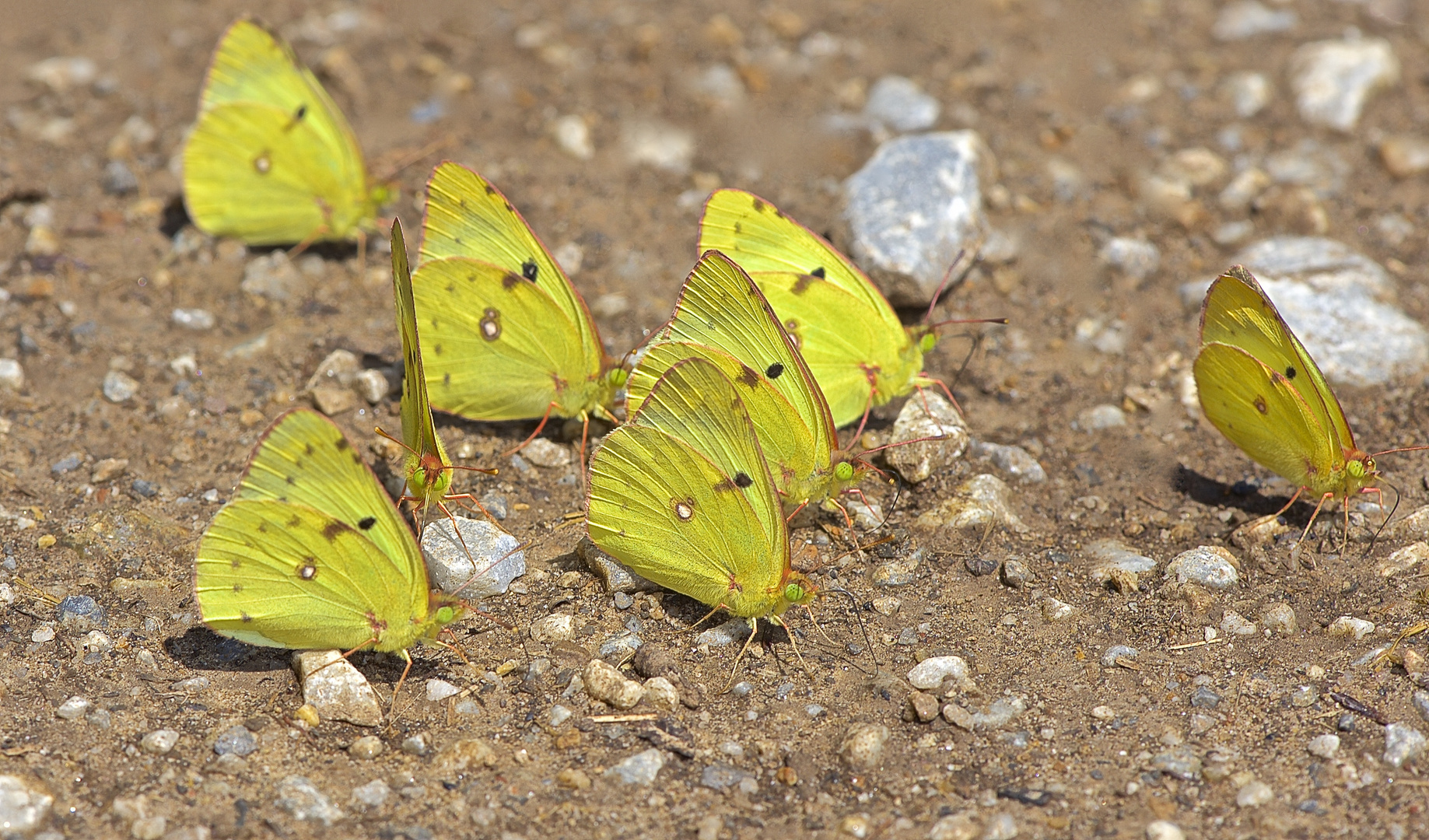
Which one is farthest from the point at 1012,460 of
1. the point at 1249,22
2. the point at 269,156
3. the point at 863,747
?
the point at 1249,22

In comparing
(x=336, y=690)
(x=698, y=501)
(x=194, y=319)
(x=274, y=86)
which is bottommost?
(x=194, y=319)

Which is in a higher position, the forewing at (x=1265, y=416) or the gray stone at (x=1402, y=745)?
the forewing at (x=1265, y=416)

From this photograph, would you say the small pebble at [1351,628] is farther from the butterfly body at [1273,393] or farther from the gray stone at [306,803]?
the gray stone at [306,803]

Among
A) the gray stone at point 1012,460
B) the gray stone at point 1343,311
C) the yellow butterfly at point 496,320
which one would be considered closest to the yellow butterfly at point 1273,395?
the gray stone at point 1012,460

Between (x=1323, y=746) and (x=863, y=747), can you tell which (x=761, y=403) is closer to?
(x=863, y=747)

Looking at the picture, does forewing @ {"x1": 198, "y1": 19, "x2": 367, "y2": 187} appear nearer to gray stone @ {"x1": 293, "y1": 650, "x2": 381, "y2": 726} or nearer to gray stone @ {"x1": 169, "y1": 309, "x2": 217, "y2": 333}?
gray stone @ {"x1": 169, "y1": 309, "x2": 217, "y2": 333}

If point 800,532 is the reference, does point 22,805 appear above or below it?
above

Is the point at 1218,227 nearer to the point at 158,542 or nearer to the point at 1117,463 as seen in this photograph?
the point at 1117,463
